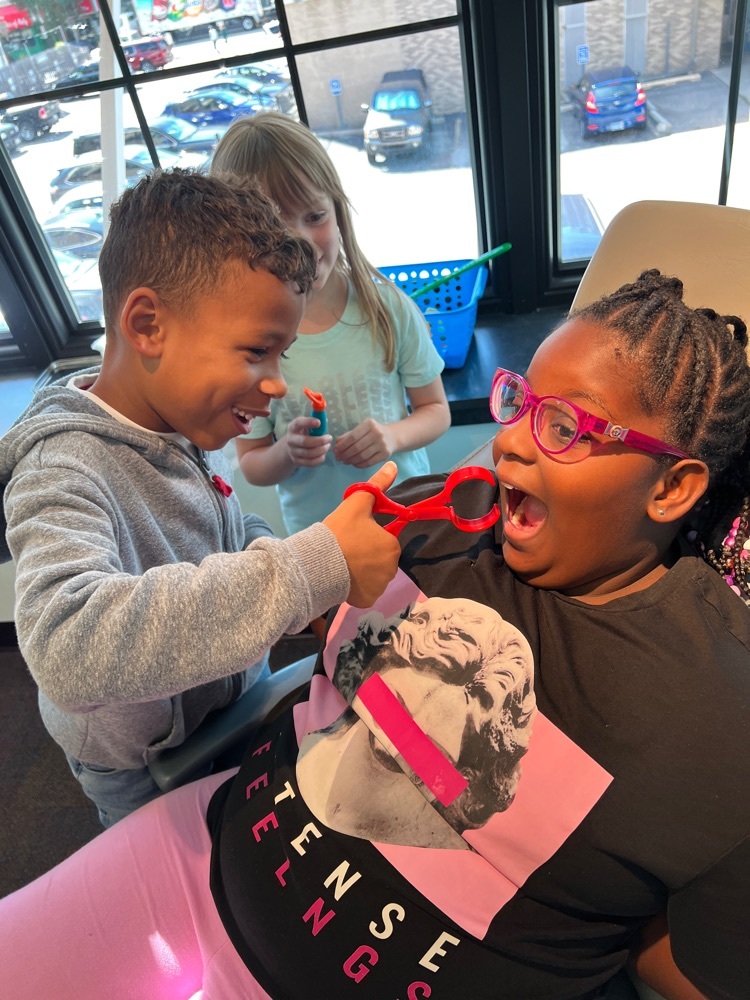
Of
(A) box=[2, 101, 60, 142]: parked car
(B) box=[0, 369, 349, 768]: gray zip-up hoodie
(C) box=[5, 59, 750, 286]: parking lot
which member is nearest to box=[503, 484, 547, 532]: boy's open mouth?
(B) box=[0, 369, 349, 768]: gray zip-up hoodie

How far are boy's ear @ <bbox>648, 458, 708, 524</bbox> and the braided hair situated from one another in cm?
2

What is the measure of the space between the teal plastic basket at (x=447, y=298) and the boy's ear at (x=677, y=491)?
127cm

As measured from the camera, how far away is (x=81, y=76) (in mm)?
2164

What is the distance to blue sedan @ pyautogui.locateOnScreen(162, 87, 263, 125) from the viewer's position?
2.15 metres

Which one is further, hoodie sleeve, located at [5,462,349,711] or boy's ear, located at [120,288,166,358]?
boy's ear, located at [120,288,166,358]

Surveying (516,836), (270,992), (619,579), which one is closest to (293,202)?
(619,579)

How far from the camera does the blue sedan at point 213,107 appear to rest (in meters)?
2.15

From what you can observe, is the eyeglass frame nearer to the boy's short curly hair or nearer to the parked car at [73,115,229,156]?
the boy's short curly hair

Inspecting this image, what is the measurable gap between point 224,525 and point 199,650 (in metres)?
0.48

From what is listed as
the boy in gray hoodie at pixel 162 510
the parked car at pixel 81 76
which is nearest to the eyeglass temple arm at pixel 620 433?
the boy in gray hoodie at pixel 162 510

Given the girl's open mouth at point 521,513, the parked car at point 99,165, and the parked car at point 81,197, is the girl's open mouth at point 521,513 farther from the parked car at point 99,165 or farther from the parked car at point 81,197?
the parked car at point 81,197

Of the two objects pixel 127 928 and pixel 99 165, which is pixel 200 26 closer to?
pixel 99 165

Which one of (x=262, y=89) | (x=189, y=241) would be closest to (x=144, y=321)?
(x=189, y=241)

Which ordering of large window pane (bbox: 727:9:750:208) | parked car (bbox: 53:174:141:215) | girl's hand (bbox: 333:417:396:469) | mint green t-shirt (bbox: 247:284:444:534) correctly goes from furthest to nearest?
1. parked car (bbox: 53:174:141:215)
2. large window pane (bbox: 727:9:750:208)
3. mint green t-shirt (bbox: 247:284:444:534)
4. girl's hand (bbox: 333:417:396:469)
